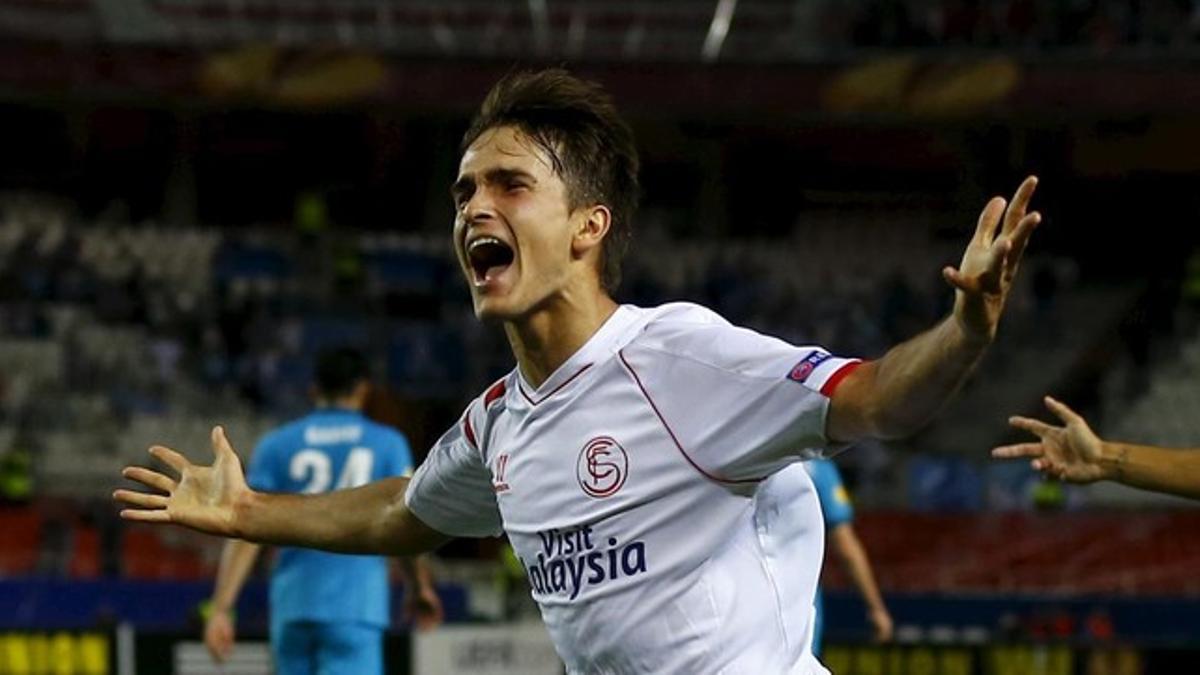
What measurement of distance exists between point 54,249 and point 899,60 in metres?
8.84

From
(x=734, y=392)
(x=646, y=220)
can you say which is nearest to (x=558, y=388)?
(x=734, y=392)

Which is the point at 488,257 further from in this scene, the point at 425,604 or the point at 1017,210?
the point at 425,604

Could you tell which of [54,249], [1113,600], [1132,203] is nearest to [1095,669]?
[1113,600]

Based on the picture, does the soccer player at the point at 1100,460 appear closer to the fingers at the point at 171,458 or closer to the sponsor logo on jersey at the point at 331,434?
the fingers at the point at 171,458

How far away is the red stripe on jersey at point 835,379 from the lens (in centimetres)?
333

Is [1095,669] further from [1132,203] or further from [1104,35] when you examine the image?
[1132,203]

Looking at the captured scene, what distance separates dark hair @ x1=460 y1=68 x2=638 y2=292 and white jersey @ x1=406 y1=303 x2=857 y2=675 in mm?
199

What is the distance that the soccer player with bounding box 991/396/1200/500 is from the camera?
435 centimetres

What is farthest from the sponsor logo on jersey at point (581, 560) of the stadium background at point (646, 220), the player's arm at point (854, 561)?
the stadium background at point (646, 220)

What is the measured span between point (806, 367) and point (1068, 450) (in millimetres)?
1183

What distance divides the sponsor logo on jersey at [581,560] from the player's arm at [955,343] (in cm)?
59

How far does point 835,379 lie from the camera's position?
10.9 feet

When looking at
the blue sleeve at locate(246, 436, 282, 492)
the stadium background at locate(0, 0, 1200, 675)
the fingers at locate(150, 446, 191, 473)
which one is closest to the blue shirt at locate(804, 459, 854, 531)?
the blue sleeve at locate(246, 436, 282, 492)

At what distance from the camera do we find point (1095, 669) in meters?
10.8
